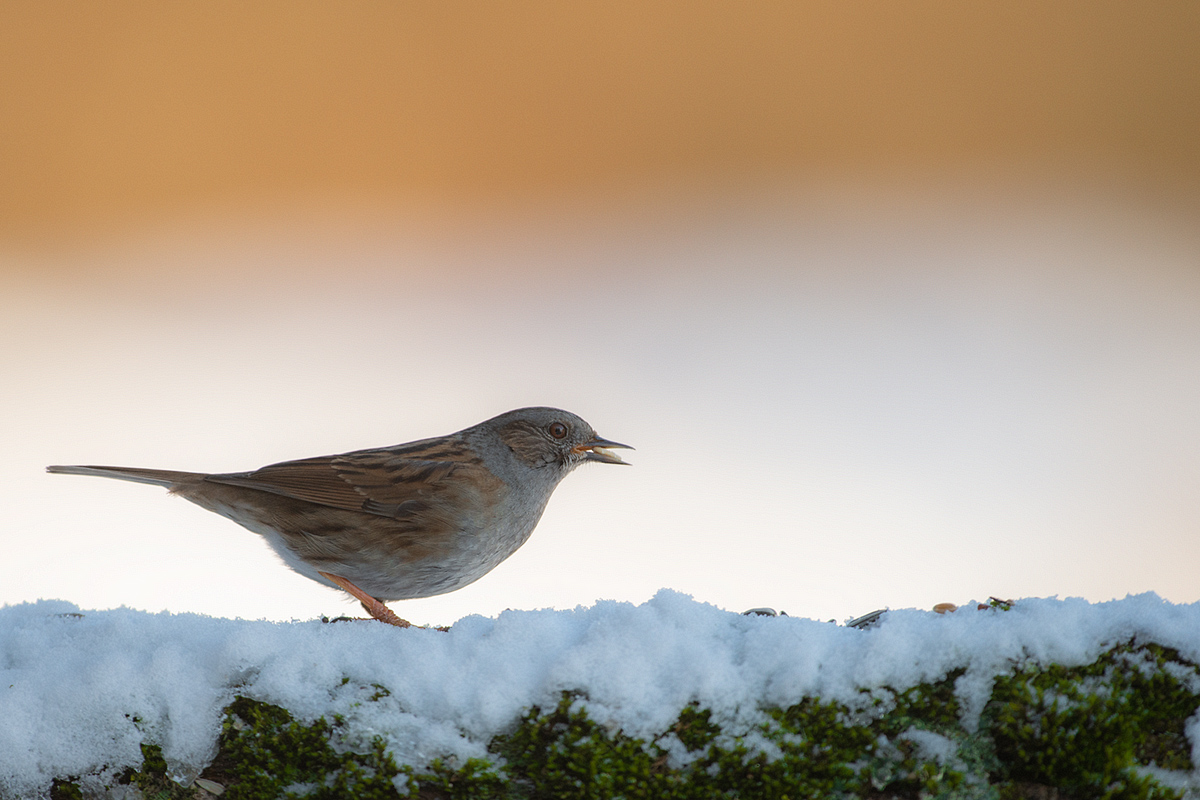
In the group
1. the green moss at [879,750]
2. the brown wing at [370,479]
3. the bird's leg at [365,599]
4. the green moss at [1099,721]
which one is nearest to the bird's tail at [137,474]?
the brown wing at [370,479]

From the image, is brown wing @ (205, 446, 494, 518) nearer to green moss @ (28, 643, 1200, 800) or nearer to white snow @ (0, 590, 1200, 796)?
white snow @ (0, 590, 1200, 796)

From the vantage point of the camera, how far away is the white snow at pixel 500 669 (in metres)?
1.63

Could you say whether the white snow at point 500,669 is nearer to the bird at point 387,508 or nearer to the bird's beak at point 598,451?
the bird at point 387,508

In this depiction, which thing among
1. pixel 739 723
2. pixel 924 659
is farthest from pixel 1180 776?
pixel 739 723

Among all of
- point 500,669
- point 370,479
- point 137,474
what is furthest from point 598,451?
point 500,669

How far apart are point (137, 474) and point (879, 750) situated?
3106mm

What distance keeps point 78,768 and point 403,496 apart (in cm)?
165

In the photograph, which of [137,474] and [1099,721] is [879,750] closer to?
[1099,721]

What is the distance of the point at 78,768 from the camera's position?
181 cm

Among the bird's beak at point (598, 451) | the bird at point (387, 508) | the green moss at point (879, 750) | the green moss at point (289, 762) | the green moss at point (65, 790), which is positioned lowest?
the green moss at point (65, 790)

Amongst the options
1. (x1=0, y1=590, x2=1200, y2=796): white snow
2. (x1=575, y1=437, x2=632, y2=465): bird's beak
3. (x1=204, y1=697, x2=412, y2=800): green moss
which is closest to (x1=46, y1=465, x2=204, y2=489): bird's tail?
(x1=0, y1=590, x2=1200, y2=796): white snow

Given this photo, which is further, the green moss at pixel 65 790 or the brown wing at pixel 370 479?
the brown wing at pixel 370 479

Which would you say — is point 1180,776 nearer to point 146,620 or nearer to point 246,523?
point 146,620

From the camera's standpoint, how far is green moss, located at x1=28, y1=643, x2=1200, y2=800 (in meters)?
1.53
